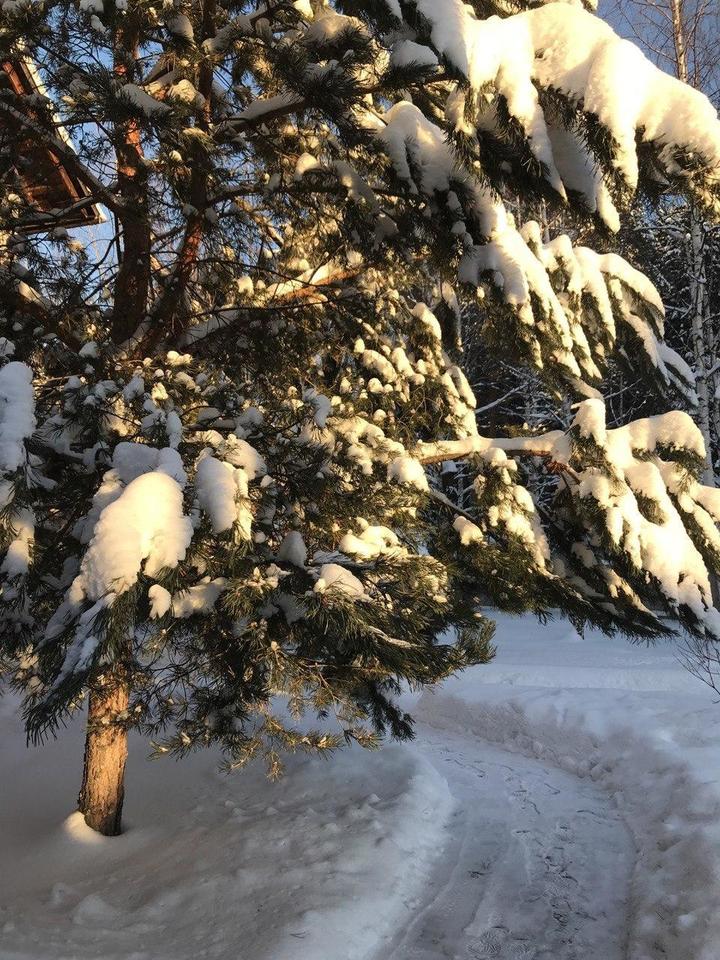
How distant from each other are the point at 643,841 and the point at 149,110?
517 centimetres

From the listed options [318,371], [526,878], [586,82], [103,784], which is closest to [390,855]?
[526,878]

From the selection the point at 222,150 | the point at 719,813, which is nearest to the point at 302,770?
the point at 719,813

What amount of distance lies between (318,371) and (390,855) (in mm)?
3134

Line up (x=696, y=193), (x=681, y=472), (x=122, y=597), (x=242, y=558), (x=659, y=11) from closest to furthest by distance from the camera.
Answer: (x=122, y=597) → (x=696, y=193) → (x=242, y=558) → (x=681, y=472) → (x=659, y=11)

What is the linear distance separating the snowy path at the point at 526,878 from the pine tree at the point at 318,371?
98cm

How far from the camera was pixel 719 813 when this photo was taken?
432 cm

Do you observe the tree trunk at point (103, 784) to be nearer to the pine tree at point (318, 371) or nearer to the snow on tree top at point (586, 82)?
the pine tree at point (318, 371)

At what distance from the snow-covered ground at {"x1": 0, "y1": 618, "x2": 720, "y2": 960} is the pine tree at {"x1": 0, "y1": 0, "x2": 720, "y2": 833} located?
0.64 meters

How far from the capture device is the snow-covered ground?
340 centimetres

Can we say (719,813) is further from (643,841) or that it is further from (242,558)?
(242,558)

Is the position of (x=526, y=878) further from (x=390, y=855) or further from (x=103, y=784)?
A: (x=103, y=784)

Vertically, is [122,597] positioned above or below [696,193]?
below

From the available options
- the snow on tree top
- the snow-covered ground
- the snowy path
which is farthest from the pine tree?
the snowy path

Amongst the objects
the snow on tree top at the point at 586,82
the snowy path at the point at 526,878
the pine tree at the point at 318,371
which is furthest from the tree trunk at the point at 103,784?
the snow on tree top at the point at 586,82
